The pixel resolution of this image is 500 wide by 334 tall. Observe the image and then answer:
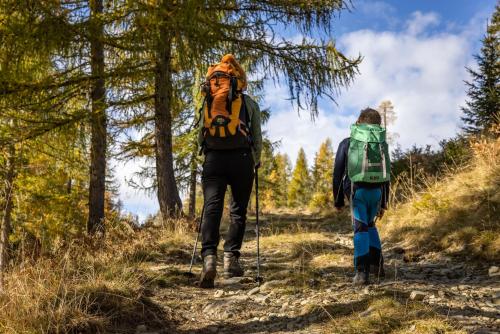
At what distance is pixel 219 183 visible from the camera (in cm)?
469

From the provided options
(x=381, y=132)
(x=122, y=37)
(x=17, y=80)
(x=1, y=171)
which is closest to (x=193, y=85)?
(x=122, y=37)

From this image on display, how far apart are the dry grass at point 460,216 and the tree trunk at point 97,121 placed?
228 inches

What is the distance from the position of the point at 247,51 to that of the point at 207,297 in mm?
5405

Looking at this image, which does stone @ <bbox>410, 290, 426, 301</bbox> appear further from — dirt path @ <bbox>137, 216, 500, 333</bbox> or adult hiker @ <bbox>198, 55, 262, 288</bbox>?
adult hiker @ <bbox>198, 55, 262, 288</bbox>

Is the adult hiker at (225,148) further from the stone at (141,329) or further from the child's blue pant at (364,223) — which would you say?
the stone at (141,329)

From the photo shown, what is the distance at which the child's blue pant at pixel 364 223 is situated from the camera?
14.5 feet

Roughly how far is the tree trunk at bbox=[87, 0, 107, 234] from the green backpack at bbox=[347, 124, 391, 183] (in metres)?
4.98

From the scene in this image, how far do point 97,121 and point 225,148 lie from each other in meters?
4.48

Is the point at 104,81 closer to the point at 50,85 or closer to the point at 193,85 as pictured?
the point at 50,85

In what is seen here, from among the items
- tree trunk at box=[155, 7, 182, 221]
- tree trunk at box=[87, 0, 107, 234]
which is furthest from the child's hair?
tree trunk at box=[87, 0, 107, 234]

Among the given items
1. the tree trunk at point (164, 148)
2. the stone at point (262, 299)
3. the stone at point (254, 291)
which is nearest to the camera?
the stone at point (262, 299)

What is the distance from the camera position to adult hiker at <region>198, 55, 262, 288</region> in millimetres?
4500

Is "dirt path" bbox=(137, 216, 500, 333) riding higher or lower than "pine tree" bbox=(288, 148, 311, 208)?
lower

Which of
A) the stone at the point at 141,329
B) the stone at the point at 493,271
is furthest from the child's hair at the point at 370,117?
the stone at the point at 141,329
